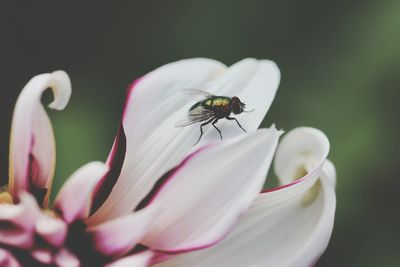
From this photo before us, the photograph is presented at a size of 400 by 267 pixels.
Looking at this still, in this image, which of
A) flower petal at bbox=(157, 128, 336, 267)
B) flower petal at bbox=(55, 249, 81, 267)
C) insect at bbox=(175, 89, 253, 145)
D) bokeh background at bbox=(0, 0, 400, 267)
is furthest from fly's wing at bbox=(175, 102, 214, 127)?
bokeh background at bbox=(0, 0, 400, 267)

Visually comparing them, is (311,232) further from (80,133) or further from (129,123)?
(80,133)

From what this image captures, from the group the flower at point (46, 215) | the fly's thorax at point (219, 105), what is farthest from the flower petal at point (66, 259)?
the fly's thorax at point (219, 105)

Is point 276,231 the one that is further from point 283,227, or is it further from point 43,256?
point 43,256

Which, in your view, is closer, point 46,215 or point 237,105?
point 46,215

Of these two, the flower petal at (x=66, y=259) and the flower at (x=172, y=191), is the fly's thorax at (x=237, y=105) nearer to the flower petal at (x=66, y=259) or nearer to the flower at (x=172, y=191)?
the flower at (x=172, y=191)

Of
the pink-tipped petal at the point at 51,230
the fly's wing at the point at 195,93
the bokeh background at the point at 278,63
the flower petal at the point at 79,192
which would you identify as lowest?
the bokeh background at the point at 278,63

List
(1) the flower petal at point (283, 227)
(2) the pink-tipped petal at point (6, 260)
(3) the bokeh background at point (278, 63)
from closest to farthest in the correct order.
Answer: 1. (2) the pink-tipped petal at point (6, 260)
2. (1) the flower petal at point (283, 227)
3. (3) the bokeh background at point (278, 63)

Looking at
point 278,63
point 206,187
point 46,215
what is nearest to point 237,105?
point 206,187

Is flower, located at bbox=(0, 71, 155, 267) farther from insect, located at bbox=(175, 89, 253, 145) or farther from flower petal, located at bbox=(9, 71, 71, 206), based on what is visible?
insect, located at bbox=(175, 89, 253, 145)
